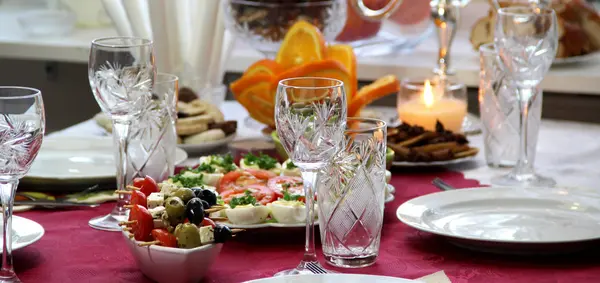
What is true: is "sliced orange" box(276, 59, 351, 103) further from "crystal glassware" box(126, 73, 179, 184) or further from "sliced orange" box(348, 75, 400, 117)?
"crystal glassware" box(126, 73, 179, 184)

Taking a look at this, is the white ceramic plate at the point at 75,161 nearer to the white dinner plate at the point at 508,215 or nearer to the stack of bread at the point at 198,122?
the stack of bread at the point at 198,122

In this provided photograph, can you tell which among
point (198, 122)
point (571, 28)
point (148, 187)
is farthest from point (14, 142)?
point (571, 28)

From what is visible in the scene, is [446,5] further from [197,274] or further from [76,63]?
[76,63]

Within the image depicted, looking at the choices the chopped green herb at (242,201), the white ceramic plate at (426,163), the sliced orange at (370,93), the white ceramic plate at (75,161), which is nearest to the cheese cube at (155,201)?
the chopped green herb at (242,201)

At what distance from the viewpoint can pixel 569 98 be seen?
2533mm

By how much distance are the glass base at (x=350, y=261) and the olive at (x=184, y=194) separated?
17 centimetres

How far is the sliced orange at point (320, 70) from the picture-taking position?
5.16ft

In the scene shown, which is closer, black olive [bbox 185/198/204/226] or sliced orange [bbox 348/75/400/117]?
black olive [bbox 185/198/204/226]

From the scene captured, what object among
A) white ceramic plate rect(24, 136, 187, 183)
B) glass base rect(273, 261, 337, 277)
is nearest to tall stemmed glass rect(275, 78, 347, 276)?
glass base rect(273, 261, 337, 277)

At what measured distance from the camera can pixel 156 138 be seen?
4.33 ft

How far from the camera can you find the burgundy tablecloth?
1033mm

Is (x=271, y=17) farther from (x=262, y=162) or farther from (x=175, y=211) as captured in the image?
(x=175, y=211)

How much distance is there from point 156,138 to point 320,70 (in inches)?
14.3

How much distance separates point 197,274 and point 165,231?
5 cm
